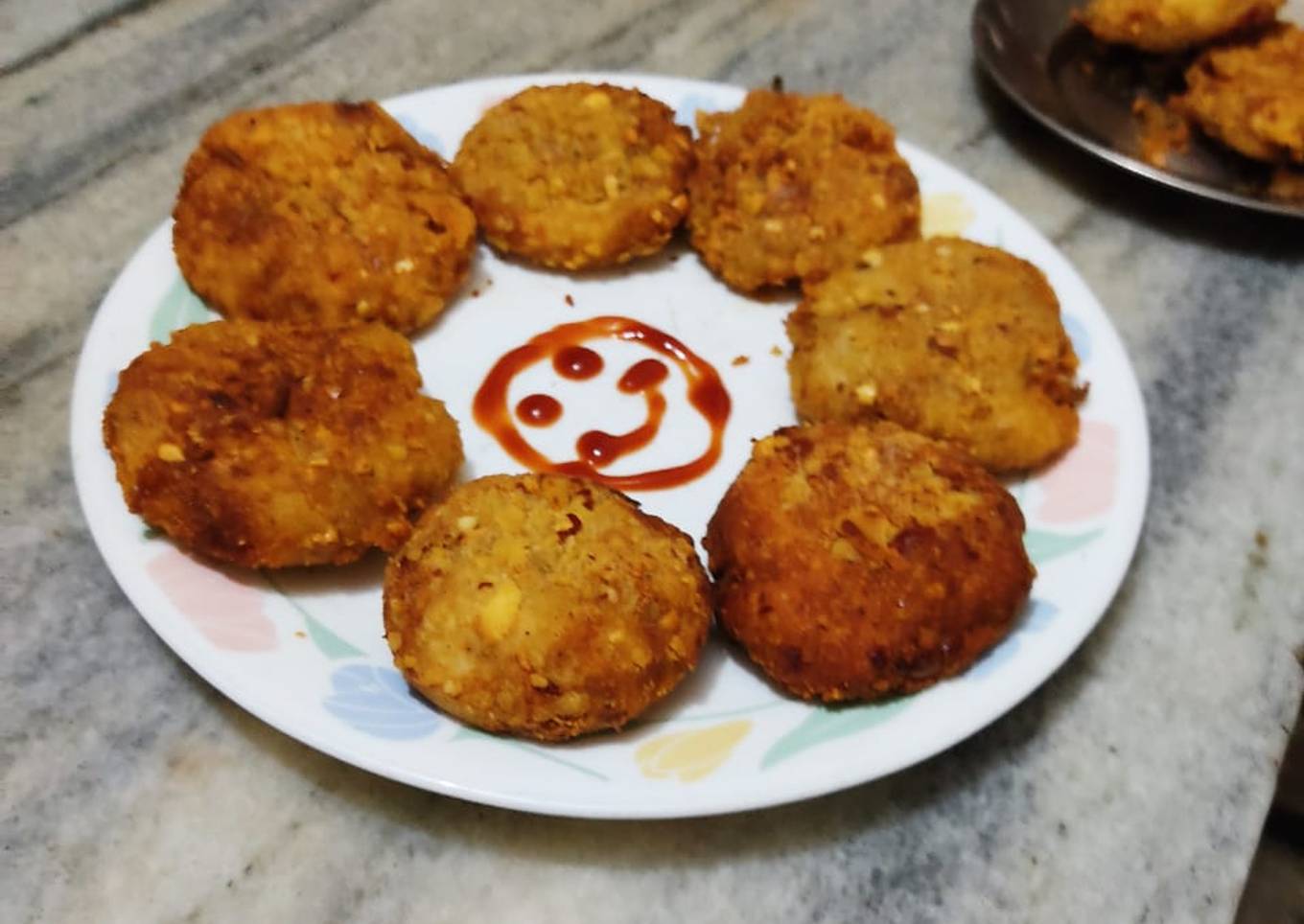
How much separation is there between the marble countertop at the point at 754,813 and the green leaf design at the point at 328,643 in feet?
0.55

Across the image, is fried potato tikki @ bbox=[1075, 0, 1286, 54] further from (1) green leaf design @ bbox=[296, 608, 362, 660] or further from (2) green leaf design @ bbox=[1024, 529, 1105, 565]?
(1) green leaf design @ bbox=[296, 608, 362, 660]

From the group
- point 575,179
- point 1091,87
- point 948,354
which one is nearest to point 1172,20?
point 1091,87

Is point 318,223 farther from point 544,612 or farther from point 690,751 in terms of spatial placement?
point 690,751

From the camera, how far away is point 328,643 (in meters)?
1.57

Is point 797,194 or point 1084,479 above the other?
point 797,194

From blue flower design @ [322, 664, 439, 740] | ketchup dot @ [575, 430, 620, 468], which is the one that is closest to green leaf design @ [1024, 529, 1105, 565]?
ketchup dot @ [575, 430, 620, 468]

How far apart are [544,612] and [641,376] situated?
67cm

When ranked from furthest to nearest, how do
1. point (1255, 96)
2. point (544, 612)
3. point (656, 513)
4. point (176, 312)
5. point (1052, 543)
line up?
point (1255, 96) < point (176, 312) < point (656, 513) < point (1052, 543) < point (544, 612)

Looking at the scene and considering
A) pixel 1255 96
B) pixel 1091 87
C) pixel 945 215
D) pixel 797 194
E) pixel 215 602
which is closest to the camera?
pixel 215 602

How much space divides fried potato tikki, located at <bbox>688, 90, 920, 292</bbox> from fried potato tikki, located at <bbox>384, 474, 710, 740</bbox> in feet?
2.29

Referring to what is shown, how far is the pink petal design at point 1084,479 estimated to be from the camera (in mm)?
A: 1757

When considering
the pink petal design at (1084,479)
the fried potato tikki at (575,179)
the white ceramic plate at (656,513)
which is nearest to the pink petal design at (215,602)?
the white ceramic plate at (656,513)

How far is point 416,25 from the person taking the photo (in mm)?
2963

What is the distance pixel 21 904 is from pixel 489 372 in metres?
1.03
